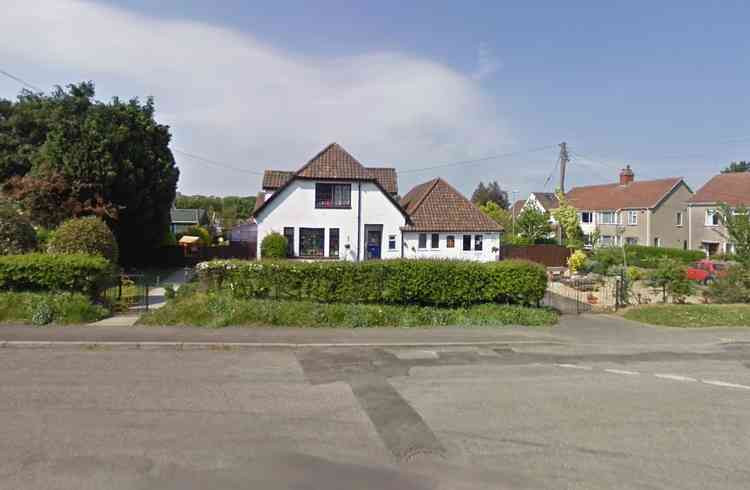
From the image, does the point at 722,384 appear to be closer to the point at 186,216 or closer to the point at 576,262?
the point at 576,262

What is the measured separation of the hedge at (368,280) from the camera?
13586 millimetres

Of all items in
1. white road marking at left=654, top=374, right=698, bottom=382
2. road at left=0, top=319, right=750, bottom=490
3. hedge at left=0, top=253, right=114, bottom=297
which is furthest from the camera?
hedge at left=0, top=253, right=114, bottom=297

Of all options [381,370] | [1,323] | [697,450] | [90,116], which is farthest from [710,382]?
[90,116]

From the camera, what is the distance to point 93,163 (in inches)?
912

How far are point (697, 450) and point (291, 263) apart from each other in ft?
33.3

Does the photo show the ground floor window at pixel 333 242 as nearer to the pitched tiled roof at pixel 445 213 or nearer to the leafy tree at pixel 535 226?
the pitched tiled roof at pixel 445 213

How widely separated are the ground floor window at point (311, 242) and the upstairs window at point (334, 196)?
1.52m

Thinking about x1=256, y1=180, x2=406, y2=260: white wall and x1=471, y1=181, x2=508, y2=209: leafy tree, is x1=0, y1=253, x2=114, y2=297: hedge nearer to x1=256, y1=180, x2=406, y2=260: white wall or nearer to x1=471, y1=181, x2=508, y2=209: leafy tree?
x1=256, y1=180, x2=406, y2=260: white wall

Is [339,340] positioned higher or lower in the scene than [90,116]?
lower

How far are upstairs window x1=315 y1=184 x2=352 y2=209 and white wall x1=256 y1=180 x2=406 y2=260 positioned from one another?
0.80ft

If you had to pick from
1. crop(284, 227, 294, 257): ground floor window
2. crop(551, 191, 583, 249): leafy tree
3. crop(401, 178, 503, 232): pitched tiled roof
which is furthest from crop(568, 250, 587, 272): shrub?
crop(284, 227, 294, 257): ground floor window

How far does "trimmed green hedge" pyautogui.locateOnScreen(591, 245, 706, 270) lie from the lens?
3384cm

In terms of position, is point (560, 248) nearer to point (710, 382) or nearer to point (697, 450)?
point (710, 382)

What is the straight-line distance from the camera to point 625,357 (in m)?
10.9
